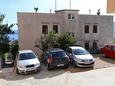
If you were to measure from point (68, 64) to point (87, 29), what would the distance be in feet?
41.8

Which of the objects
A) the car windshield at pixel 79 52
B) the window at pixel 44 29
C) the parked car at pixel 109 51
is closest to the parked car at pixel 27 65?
the car windshield at pixel 79 52

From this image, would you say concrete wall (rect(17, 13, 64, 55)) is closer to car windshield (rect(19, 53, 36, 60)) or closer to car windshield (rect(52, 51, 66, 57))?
car windshield (rect(19, 53, 36, 60))

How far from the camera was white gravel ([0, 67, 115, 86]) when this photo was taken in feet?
50.8

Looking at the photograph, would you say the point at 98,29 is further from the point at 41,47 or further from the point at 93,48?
the point at 41,47

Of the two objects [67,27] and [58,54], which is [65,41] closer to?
[67,27]

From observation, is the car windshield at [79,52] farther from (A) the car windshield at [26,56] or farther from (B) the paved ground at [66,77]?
(A) the car windshield at [26,56]

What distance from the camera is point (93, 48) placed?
32.1m

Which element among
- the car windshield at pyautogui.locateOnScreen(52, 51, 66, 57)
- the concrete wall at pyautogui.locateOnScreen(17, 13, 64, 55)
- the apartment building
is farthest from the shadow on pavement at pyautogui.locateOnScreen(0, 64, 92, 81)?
the apartment building

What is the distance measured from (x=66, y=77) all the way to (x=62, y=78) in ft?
1.57

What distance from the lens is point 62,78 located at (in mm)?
16875

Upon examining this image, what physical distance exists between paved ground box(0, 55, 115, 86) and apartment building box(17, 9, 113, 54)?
9.32 metres

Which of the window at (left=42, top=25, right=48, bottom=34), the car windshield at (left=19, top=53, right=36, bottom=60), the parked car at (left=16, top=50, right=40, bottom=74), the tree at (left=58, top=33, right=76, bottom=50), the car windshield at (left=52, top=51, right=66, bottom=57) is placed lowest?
the parked car at (left=16, top=50, right=40, bottom=74)

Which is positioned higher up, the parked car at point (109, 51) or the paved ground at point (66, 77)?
the parked car at point (109, 51)

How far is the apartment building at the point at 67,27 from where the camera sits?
29047 millimetres
